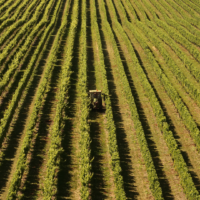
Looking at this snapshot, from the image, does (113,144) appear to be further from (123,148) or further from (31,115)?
(31,115)

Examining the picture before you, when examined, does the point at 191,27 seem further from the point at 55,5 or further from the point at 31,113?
the point at 31,113

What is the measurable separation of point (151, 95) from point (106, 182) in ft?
36.7

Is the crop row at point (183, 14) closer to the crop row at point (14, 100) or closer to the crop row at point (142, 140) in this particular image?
the crop row at point (142, 140)

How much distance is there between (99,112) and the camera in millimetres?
25766

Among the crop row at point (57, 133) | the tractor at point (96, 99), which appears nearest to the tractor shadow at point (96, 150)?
the tractor at point (96, 99)

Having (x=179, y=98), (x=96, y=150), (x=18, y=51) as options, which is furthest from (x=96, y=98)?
(x=18, y=51)

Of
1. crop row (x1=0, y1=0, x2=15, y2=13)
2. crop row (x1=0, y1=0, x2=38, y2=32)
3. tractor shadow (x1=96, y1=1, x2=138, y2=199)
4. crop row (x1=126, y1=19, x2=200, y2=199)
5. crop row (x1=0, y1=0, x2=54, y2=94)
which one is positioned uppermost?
crop row (x1=0, y1=0, x2=15, y2=13)

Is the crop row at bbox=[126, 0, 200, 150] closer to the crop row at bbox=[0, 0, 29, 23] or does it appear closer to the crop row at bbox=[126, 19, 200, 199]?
the crop row at bbox=[126, 19, 200, 199]

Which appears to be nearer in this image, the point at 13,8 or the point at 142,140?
the point at 142,140

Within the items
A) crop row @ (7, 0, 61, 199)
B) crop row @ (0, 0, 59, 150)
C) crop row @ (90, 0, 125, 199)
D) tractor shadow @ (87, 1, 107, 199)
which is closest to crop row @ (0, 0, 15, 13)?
crop row @ (7, 0, 61, 199)

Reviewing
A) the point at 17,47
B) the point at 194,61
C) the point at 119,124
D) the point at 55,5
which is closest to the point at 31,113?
the point at 119,124

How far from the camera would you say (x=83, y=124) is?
22.6 metres

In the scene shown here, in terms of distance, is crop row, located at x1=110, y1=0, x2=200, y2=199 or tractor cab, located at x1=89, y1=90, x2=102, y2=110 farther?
tractor cab, located at x1=89, y1=90, x2=102, y2=110

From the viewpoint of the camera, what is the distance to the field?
1839cm
